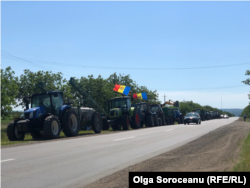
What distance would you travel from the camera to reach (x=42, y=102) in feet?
62.1

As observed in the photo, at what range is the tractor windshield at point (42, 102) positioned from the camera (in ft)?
61.9

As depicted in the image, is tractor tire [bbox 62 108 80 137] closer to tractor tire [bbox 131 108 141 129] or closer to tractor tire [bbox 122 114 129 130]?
tractor tire [bbox 122 114 129 130]

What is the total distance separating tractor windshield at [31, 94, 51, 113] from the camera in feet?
61.9

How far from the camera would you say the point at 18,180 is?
6.75 m

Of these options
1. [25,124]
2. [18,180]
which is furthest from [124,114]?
[18,180]

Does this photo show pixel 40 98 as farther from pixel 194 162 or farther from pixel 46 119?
pixel 194 162

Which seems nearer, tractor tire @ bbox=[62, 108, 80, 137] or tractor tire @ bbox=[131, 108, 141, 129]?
tractor tire @ bbox=[62, 108, 80, 137]

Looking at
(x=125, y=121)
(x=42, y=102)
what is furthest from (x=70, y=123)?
(x=125, y=121)

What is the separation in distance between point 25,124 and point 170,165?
11.3 metres

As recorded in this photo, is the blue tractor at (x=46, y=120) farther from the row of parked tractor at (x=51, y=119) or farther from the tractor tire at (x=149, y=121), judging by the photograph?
the tractor tire at (x=149, y=121)

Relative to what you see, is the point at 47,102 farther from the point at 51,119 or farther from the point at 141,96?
the point at 141,96

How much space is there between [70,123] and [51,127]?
2.71 metres

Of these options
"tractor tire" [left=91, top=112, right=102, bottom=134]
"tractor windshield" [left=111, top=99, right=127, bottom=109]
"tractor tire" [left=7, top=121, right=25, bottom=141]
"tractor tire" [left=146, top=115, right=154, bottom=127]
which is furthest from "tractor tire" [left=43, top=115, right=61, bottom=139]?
"tractor tire" [left=146, top=115, right=154, bottom=127]

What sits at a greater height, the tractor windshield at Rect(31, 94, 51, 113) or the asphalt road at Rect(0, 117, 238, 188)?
the tractor windshield at Rect(31, 94, 51, 113)
